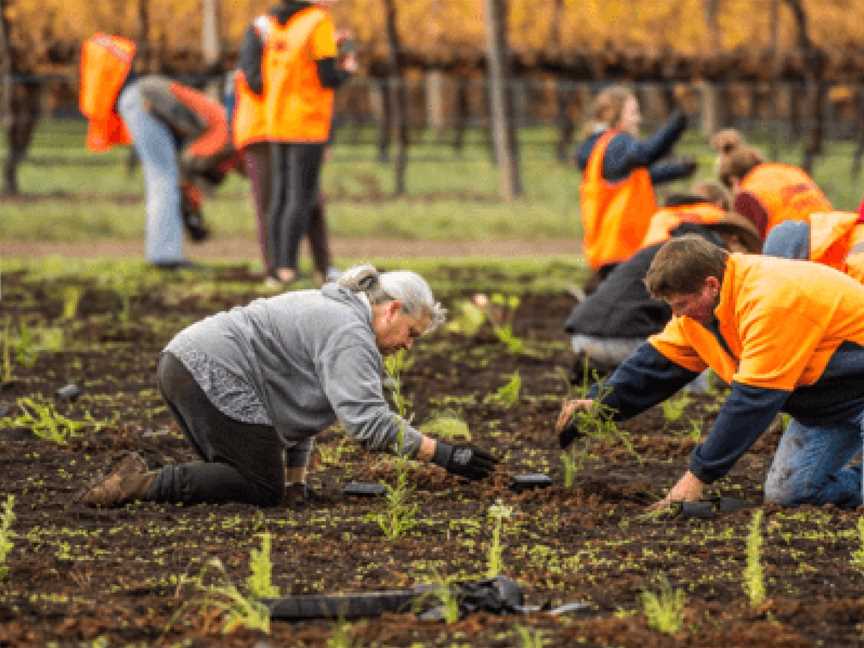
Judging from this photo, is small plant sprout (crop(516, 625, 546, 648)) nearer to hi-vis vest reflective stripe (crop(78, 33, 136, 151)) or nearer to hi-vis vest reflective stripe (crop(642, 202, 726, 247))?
hi-vis vest reflective stripe (crop(642, 202, 726, 247))

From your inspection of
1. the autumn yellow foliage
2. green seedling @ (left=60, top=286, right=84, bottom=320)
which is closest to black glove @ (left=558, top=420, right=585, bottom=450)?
green seedling @ (left=60, top=286, right=84, bottom=320)

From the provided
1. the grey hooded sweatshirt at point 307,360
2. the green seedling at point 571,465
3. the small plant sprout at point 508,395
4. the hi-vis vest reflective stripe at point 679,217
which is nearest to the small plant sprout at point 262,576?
the grey hooded sweatshirt at point 307,360

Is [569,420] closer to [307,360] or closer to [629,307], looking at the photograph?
[307,360]

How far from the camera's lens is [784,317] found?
5.11m

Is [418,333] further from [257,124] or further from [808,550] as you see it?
[257,124]

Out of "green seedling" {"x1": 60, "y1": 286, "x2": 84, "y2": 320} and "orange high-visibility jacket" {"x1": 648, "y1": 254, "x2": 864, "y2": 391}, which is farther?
"green seedling" {"x1": 60, "y1": 286, "x2": 84, "y2": 320}

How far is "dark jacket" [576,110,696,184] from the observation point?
9203 millimetres

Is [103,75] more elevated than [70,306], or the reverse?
[103,75]

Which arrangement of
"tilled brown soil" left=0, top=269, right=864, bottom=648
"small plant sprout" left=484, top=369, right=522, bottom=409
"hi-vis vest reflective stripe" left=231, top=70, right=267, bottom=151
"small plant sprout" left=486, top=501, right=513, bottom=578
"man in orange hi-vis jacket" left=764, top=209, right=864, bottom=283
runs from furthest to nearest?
"hi-vis vest reflective stripe" left=231, top=70, right=267, bottom=151 < "small plant sprout" left=484, top=369, right=522, bottom=409 < "man in orange hi-vis jacket" left=764, top=209, right=864, bottom=283 < "small plant sprout" left=486, top=501, right=513, bottom=578 < "tilled brown soil" left=0, top=269, right=864, bottom=648

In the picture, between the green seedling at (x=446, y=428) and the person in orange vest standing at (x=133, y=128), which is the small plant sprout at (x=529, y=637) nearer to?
the green seedling at (x=446, y=428)

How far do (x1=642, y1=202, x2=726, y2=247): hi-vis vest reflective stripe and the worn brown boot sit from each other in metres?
3.31

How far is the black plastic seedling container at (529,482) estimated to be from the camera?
18.8ft

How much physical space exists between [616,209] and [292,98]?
2355 millimetres

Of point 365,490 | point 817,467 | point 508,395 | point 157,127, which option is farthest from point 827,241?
point 157,127
